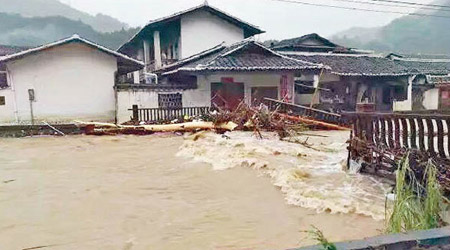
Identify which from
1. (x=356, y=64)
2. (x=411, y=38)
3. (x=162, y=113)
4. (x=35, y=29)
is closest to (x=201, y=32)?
(x=162, y=113)

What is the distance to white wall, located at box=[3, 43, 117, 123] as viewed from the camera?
16391mm

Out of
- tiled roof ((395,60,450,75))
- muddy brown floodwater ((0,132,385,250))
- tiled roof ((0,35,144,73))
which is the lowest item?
muddy brown floodwater ((0,132,385,250))

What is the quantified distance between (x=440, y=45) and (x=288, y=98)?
126 feet

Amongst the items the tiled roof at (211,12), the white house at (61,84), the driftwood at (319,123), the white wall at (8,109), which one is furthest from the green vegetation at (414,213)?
the tiled roof at (211,12)

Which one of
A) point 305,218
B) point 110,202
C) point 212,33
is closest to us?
point 305,218

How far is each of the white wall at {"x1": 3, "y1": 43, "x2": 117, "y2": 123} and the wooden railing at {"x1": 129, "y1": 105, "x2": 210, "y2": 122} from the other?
2907mm

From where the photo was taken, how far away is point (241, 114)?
→ 12.5 metres

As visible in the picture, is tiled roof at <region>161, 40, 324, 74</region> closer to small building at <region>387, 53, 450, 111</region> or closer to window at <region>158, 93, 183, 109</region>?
window at <region>158, 93, 183, 109</region>

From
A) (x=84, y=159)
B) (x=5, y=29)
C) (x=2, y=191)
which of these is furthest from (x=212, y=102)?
(x=5, y=29)

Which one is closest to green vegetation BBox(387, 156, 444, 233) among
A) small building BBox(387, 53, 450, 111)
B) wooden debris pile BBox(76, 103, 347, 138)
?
wooden debris pile BBox(76, 103, 347, 138)

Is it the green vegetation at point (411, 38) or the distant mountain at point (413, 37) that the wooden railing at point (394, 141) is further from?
the distant mountain at point (413, 37)

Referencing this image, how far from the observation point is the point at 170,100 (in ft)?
56.1

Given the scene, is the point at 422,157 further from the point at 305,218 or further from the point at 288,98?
the point at 288,98

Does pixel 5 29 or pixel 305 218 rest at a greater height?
pixel 5 29
